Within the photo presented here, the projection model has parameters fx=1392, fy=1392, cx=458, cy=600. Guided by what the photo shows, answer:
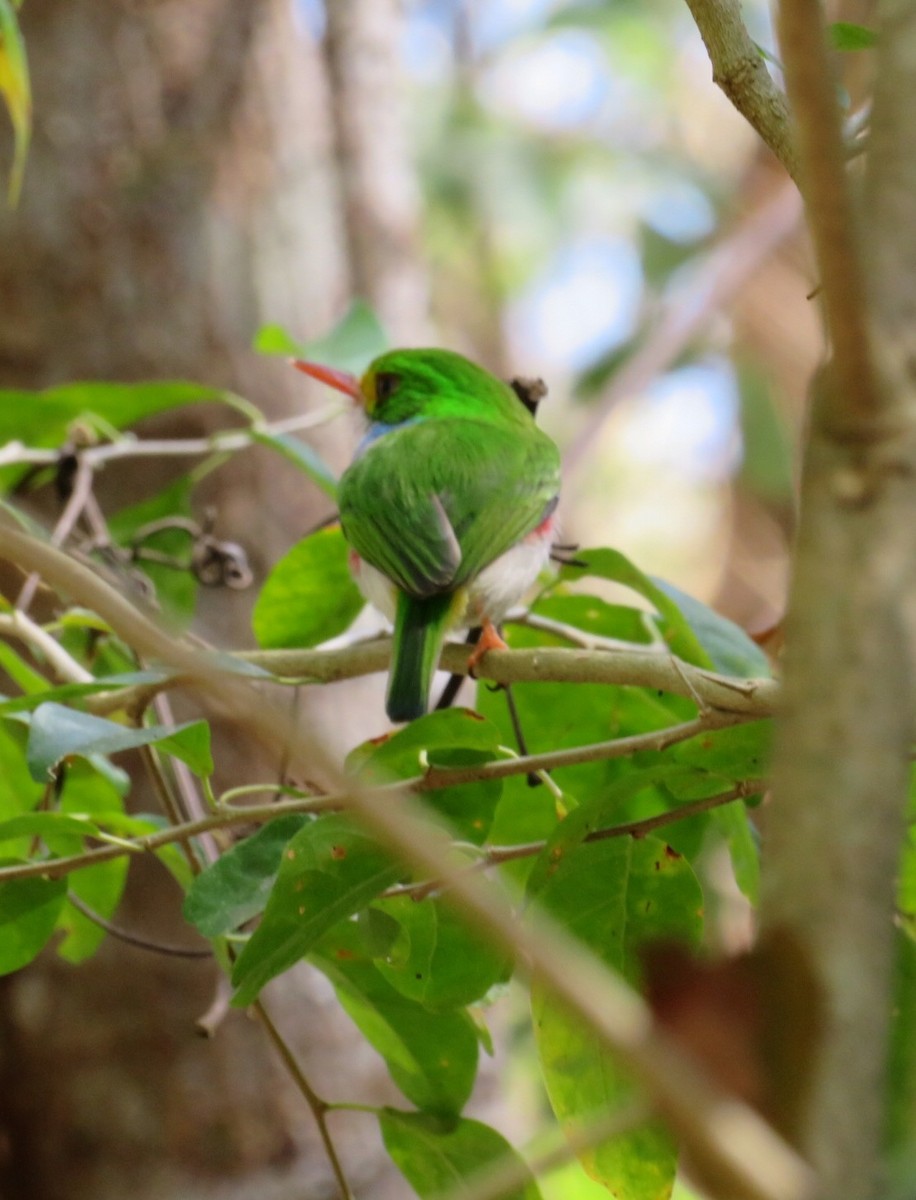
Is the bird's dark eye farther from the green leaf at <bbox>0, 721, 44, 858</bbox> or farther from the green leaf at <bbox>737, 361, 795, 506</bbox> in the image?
the green leaf at <bbox>737, 361, 795, 506</bbox>

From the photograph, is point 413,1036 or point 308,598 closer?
point 413,1036

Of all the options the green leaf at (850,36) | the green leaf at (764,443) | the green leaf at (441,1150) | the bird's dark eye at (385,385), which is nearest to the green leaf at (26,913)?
the green leaf at (441,1150)

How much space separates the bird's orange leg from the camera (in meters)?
1.58

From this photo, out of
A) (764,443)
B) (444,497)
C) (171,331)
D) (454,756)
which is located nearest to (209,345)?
(171,331)

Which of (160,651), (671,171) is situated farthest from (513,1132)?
(671,171)

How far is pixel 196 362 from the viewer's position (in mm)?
2846

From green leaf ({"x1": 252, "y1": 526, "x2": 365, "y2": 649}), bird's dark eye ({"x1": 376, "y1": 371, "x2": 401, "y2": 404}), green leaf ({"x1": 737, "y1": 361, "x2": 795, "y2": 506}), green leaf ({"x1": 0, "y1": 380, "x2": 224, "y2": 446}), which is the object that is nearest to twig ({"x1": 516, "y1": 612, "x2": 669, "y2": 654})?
green leaf ({"x1": 252, "y1": 526, "x2": 365, "y2": 649})

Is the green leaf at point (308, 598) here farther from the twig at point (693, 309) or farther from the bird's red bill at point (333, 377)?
the twig at point (693, 309)

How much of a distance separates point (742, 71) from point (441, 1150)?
1016 millimetres

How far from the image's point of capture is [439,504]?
6.75 feet

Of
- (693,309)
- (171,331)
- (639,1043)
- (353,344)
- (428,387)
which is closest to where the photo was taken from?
(639,1043)

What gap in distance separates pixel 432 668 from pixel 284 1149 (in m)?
1.20

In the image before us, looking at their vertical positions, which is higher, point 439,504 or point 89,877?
point 439,504

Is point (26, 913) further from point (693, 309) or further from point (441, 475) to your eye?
point (693, 309)
